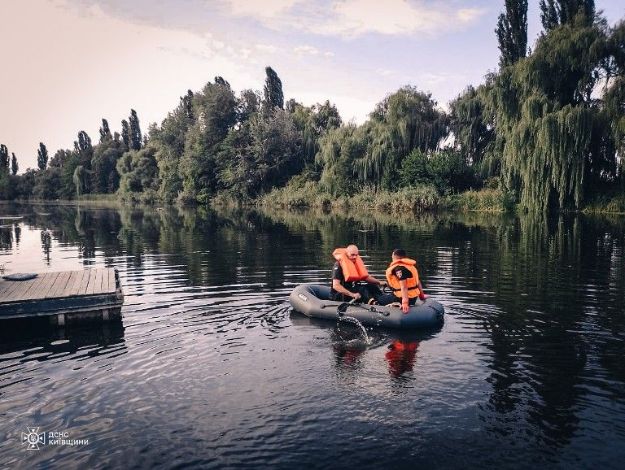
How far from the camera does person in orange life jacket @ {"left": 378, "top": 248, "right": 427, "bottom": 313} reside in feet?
30.4

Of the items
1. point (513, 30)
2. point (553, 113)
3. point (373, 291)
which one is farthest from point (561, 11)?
point (373, 291)

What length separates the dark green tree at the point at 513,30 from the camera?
1510 inches

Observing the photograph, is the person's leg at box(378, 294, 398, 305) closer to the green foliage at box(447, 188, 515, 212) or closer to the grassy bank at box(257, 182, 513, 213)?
the green foliage at box(447, 188, 515, 212)

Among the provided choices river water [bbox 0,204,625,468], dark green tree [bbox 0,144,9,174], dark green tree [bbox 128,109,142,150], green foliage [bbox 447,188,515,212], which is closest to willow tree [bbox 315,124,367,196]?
green foliage [bbox 447,188,515,212]

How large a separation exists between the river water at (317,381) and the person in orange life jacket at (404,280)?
2.58 feet

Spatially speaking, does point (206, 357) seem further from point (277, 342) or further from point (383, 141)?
point (383, 141)

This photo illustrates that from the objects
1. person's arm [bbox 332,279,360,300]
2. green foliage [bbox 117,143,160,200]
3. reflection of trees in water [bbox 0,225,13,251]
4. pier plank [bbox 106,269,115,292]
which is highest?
green foliage [bbox 117,143,160,200]

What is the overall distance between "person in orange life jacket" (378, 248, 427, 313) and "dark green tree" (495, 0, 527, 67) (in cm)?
3434

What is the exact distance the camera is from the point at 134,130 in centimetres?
9456

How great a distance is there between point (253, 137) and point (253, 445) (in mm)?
56455

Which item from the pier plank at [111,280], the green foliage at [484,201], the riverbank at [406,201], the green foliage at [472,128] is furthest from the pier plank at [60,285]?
the green foliage at [472,128]

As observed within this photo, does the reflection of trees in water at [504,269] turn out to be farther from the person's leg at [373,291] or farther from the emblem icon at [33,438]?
the emblem icon at [33,438]

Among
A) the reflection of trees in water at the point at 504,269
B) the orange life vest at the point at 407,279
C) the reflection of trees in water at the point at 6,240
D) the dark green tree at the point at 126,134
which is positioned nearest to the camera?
the reflection of trees in water at the point at 504,269

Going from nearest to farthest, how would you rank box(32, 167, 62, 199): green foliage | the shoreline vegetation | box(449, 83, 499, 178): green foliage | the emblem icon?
the emblem icon → the shoreline vegetation → box(449, 83, 499, 178): green foliage → box(32, 167, 62, 199): green foliage
